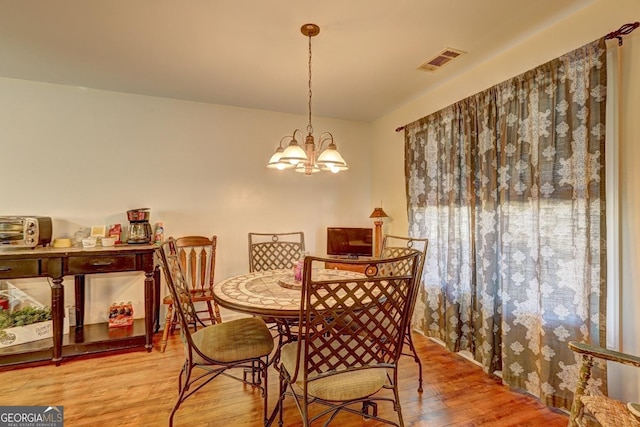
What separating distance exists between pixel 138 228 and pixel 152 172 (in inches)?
25.9

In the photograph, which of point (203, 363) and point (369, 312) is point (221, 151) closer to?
point (203, 363)

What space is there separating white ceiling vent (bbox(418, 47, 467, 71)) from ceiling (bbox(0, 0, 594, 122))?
6 cm

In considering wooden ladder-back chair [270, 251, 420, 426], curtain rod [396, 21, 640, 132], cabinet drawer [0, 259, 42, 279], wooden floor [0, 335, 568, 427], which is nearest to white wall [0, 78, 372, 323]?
cabinet drawer [0, 259, 42, 279]

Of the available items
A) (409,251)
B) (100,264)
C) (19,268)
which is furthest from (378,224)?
(19,268)

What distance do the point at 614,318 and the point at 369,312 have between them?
57.0 inches

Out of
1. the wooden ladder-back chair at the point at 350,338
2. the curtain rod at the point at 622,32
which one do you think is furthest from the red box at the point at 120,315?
the curtain rod at the point at 622,32

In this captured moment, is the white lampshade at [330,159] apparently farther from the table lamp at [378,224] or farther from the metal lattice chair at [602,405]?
the table lamp at [378,224]

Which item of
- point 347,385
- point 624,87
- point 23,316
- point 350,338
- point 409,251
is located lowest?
point 23,316

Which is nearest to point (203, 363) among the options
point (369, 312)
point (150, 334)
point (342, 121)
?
point (369, 312)

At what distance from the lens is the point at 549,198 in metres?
1.96

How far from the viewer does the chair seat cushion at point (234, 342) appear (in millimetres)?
1747

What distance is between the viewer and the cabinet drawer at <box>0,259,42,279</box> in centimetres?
242

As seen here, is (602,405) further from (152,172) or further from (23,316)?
(23,316)

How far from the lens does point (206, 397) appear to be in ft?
6.88
